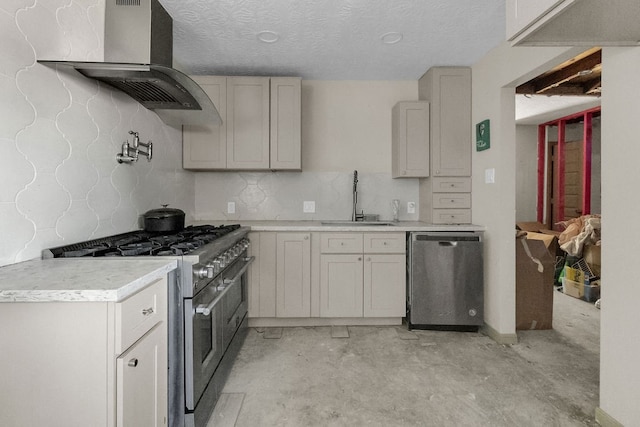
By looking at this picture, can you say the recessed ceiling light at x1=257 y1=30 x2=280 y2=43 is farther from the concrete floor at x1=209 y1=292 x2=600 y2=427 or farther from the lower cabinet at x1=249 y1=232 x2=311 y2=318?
the concrete floor at x1=209 y1=292 x2=600 y2=427

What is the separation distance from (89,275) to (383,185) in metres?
2.80

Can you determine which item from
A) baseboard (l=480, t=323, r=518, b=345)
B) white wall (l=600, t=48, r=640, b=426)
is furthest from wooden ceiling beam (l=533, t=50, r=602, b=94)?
baseboard (l=480, t=323, r=518, b=345)

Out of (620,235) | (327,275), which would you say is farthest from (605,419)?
(327,275)

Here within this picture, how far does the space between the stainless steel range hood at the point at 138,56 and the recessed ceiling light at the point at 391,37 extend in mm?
1458

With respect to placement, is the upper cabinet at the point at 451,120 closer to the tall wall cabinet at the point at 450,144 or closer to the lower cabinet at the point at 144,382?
the tall wall cabinet at the point at 450,144

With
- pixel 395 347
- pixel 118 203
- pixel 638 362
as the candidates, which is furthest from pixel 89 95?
pixel 638 362

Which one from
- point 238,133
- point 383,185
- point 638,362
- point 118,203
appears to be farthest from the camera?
point 383,185

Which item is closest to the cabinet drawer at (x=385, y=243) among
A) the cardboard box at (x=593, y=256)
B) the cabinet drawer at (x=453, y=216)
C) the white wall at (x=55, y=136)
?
the cabinet drawer at (x=453, y=216)

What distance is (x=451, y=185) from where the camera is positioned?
9.90ft

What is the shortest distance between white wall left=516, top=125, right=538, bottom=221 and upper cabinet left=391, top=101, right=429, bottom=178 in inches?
143

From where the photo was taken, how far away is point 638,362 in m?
1.41

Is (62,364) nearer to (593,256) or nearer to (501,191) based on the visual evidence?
(501,191)

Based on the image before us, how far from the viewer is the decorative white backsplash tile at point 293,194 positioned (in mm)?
3312

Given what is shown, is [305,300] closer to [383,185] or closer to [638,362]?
[383,185]
